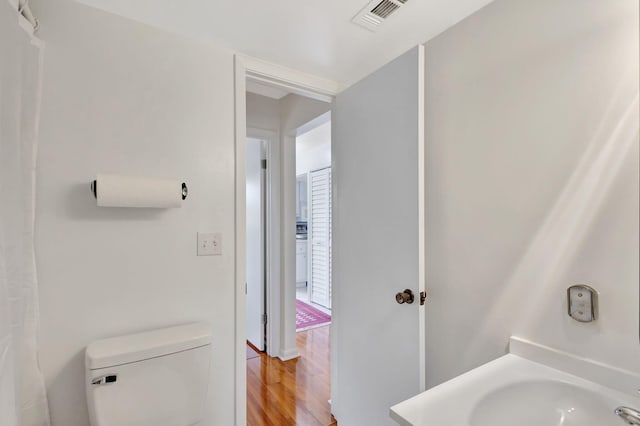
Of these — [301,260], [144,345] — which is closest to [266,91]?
[144,345]

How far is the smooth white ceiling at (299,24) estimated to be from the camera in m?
1.22

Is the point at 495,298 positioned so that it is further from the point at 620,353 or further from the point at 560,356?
the point at 620,353

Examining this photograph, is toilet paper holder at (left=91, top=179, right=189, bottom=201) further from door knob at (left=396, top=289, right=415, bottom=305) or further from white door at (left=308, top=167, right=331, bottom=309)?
white door at (left=308, top=167, right=331, bottom=309)

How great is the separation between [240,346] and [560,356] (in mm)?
1301

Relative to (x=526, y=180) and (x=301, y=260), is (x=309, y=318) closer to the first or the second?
(x=301, y=260)

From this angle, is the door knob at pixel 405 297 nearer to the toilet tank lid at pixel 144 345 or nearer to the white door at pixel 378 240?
the white door at pixel 378 240

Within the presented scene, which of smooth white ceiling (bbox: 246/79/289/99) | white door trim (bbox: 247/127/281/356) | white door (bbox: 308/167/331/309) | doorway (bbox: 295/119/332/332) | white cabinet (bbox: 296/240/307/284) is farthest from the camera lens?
white cabinet (bbox: 296/240/307/284)

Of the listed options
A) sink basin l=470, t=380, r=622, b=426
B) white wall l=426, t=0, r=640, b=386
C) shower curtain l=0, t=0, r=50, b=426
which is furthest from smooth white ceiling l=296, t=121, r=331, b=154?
sink basin l=470, t=380, r=622, b=426

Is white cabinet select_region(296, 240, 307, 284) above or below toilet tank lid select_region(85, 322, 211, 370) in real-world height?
below

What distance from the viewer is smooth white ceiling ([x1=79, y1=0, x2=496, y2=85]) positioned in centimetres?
122

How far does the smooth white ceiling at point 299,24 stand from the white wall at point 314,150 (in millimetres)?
1890

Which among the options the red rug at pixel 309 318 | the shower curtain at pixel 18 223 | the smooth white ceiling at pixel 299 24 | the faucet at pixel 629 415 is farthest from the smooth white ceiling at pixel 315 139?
the faucet at pixel 629 415

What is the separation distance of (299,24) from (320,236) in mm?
3284

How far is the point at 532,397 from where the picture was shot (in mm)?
897
